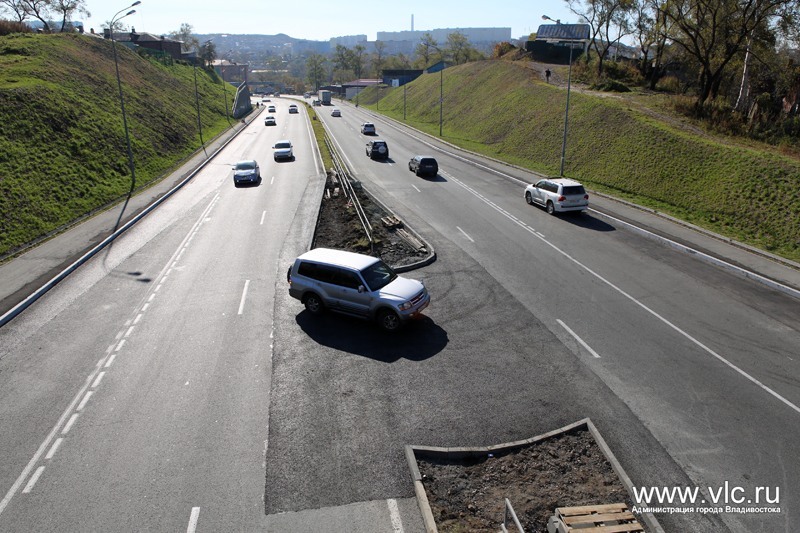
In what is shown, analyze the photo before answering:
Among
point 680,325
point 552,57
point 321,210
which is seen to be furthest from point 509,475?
point 552,57

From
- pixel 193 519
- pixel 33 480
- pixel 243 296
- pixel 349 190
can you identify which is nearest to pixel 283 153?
pixel 349 190

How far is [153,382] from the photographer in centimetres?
1232

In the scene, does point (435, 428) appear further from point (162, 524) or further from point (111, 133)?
point (111, 133)

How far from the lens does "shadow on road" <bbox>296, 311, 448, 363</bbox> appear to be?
1366cm

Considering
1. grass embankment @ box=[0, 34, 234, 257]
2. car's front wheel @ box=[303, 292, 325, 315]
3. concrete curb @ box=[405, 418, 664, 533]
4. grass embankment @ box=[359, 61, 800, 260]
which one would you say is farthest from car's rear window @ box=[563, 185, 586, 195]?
grass embankment @ box=[0, 34, 234, 257]

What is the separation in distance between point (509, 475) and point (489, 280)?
955cm

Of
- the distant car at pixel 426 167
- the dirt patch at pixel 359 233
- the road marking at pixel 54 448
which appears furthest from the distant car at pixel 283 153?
the road marking at pixel 54 448

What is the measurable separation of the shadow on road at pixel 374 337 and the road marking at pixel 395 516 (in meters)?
4.70

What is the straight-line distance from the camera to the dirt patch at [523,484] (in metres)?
8.51

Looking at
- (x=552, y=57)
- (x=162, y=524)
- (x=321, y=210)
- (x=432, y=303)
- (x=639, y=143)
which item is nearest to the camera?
(x=162, y=524)

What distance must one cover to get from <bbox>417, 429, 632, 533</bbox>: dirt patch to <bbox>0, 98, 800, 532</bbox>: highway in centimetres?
47

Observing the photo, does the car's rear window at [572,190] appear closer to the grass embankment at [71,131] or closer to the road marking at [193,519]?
the road marking at [193,519]

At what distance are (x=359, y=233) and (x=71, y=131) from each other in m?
22.9

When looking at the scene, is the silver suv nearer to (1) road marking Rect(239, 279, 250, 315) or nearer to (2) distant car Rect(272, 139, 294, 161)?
(1) road marking Rect(239, 279, 250, 315)
